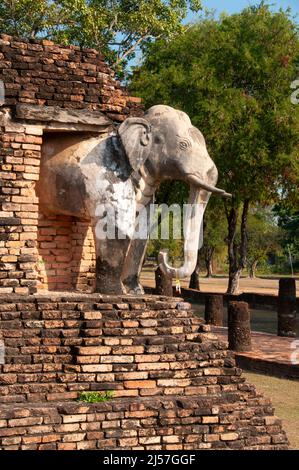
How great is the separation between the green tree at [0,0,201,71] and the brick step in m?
17.5

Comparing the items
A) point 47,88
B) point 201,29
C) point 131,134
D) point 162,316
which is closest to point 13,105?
point 47,88

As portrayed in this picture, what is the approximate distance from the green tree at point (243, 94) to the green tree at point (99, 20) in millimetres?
1026

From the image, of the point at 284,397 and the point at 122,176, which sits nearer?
the point at 122,176

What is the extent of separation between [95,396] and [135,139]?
269cm

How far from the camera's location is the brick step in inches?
Answer: 271

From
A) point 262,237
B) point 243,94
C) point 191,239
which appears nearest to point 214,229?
point 262,237

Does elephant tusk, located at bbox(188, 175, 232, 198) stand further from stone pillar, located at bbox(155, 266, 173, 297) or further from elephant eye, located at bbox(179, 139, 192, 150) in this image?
stone pillar, located at bbox(155, 266, 173, 297)

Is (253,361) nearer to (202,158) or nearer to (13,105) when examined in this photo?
(202,158)

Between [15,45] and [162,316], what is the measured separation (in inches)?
126

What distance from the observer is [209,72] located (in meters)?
24.6

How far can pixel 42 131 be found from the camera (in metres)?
8.40

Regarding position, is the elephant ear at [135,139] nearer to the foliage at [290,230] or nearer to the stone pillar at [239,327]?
the stone pillar at [239,327]

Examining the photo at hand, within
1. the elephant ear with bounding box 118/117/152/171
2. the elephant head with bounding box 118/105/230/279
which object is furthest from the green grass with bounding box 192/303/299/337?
the elephant ear with bounding box 118/117/152/171

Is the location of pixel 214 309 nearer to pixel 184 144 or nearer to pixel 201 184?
pixel 201 184
